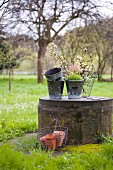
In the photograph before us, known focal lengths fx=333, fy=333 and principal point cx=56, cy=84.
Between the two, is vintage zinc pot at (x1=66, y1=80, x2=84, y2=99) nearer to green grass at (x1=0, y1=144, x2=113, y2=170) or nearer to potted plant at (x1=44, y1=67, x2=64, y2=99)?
potted plant at (x1=44, y1=67, x2=64, y2=99)

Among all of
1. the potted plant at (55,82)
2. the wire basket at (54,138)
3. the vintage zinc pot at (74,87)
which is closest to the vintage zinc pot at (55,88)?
the potted plant at (55,82)

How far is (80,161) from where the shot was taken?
15.6ft

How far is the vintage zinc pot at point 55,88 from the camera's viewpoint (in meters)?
6.23

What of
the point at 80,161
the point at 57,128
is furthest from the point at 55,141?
the point at 80,161

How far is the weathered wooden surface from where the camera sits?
19.5 ft

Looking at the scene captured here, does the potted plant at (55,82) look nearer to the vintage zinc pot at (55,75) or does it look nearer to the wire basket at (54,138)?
the vintage zinc pot at (55,75)

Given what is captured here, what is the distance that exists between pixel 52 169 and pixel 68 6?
2183cm

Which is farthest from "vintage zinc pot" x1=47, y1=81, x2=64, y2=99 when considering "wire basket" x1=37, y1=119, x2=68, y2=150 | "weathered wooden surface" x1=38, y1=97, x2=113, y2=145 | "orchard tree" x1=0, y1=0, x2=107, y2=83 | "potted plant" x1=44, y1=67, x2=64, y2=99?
"orchard tree" x1=0, y1=0, x2=107, y2=83

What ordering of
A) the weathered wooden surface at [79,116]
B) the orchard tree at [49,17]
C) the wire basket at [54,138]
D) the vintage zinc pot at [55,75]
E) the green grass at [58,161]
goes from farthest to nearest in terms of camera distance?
the orchard tree at [49,17], the vintage zinc pot at [55,75], the weathered wooden surface at [79,116], the wire basket at [54,138], the green grass at [58,161]

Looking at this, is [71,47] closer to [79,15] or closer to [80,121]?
[79,15]

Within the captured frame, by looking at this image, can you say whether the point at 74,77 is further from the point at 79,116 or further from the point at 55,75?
the point at 79,116

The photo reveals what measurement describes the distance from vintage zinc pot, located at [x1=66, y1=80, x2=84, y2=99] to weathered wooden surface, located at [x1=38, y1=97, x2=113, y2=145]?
1.22 ft

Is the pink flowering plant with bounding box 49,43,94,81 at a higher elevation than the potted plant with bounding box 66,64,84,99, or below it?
higher

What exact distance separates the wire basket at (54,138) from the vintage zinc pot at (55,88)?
646 millimetres
